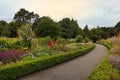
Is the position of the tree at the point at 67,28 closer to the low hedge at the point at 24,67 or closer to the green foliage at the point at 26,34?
the green foliage at the point at 26,34

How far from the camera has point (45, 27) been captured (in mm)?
41219

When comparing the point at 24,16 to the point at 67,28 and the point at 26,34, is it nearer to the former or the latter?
the point at 67,28

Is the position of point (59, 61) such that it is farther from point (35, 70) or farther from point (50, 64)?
point (35, 70)

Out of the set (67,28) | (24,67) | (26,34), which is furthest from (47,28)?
(24,67)

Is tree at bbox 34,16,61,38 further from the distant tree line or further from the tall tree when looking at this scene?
the tall tree

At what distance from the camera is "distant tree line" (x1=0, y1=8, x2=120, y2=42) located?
41531 millimetres

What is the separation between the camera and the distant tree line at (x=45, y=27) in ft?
136

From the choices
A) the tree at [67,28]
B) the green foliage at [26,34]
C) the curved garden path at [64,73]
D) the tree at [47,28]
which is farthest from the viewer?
the tree at [67,28]

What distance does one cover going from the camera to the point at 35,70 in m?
14.2

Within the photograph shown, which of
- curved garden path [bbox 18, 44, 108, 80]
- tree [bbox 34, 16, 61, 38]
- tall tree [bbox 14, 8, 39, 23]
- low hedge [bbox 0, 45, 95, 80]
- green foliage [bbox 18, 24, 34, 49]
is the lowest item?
curved garden path [bbox 18, 44, 108, 80]

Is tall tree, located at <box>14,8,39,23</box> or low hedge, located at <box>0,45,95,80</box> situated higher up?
tall tree, located at <box>14,8,39,23</box>

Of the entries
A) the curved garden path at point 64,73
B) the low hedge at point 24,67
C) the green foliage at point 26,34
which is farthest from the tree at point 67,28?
the curved garden path at point 64,73

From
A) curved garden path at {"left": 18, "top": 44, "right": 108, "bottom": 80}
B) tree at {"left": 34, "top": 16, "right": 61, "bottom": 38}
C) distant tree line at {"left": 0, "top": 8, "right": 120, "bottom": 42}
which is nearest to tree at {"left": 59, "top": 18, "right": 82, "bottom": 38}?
distant tree line at {"left": 0, "top": 8, "right": 120, "bottom": 42}

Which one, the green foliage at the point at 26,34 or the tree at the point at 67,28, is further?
the tree at the point at 67,28
